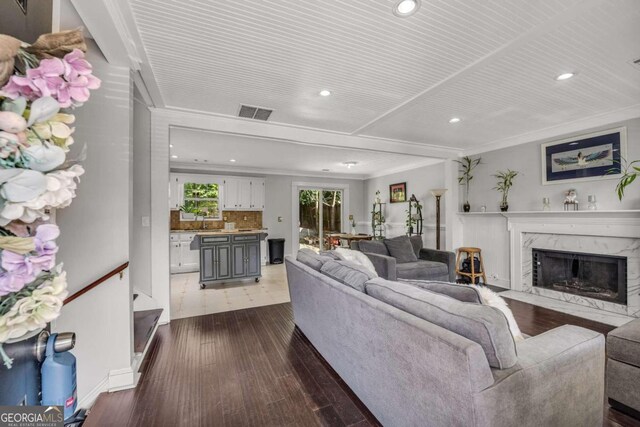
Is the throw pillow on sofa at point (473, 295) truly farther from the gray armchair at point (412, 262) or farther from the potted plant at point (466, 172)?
the potted plant at point (466, 172)

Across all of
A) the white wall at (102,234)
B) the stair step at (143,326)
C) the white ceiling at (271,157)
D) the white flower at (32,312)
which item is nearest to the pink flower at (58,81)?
the white flower at (32,312)

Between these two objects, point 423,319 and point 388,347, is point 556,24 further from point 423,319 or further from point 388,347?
point 388,347

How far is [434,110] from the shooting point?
3326 millimetres

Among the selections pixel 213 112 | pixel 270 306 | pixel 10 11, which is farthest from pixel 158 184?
pixel 10 11

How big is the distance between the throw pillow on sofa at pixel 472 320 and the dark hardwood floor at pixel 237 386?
0.91 meters

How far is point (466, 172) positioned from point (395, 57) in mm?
3728

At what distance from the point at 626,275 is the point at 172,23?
5.40 m

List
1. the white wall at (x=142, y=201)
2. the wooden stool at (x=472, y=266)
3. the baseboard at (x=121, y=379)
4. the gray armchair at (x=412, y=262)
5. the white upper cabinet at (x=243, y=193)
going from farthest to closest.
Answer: the white upper cabinet at (x=243, y=193), the wooden stool at (x=472, y=266), the gray armchair at (x=412, y=262), the white wall at (x=142, y=201), the baseboard at (x=121, y=379)

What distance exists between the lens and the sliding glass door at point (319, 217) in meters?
7.93

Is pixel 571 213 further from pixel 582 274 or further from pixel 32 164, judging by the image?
pixel 32 164

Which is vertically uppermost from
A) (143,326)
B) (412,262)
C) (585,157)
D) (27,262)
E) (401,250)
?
(585,157)

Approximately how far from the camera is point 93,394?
1892 millimetres

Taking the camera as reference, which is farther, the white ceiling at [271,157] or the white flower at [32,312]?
the white ceiling at [271,157]

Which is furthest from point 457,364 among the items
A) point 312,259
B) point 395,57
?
point 395,57
